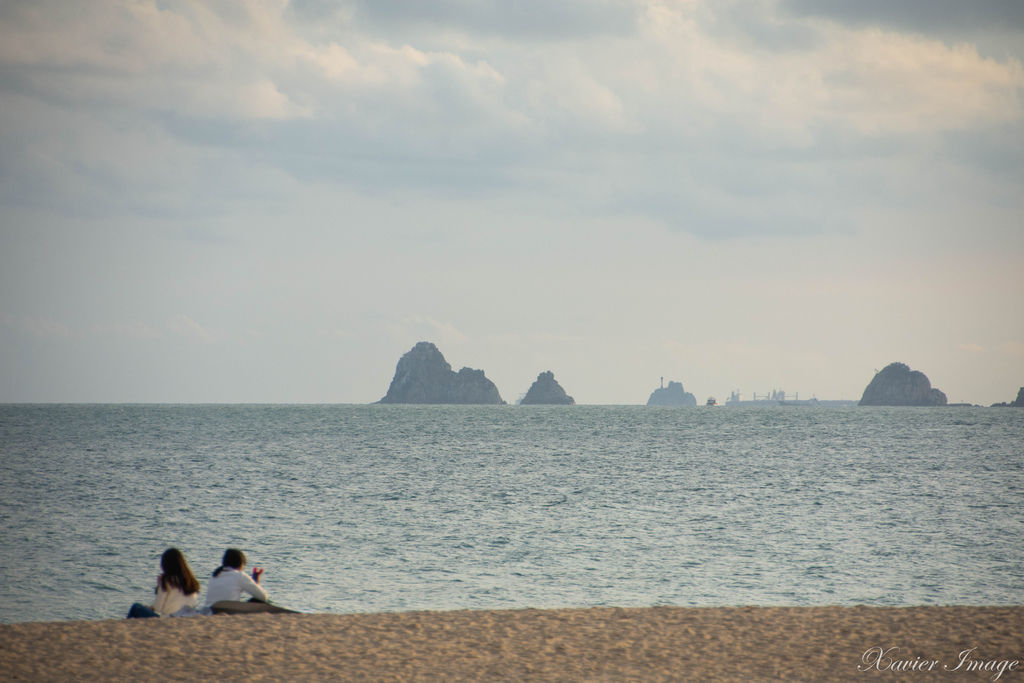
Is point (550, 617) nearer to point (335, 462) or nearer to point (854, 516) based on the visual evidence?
point (854, 516)

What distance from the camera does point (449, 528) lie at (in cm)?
3394

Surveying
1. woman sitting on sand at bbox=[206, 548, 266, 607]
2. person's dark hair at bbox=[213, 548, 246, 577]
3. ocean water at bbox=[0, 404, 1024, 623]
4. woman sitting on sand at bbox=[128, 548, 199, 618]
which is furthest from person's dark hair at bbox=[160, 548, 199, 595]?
ocean water at bbox=[0, 404, 1024, 623]

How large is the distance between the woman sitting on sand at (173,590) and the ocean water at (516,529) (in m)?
5.97

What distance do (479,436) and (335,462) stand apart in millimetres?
45932

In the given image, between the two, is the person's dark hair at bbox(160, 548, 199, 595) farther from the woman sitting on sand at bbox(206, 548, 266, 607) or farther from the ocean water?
the ocean water

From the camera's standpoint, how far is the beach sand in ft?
36.7

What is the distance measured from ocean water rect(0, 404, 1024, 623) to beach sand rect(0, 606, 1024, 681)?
6.52 metres

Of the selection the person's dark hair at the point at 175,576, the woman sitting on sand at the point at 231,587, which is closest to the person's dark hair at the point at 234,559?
the woman sitting on sand at the point at 231,587

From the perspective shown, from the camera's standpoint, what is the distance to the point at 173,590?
47.4 feet

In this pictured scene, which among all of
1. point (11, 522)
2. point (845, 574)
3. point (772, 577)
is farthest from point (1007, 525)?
point (11, 522)

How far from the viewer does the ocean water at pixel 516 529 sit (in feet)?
73.7

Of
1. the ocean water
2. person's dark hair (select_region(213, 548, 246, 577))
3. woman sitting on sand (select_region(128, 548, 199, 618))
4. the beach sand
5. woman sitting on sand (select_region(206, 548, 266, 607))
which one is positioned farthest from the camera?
the ocean water

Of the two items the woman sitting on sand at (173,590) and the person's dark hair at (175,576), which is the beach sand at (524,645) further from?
the person's dark hair at (175,576)

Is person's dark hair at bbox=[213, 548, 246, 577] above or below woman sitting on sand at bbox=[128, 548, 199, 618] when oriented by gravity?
above
